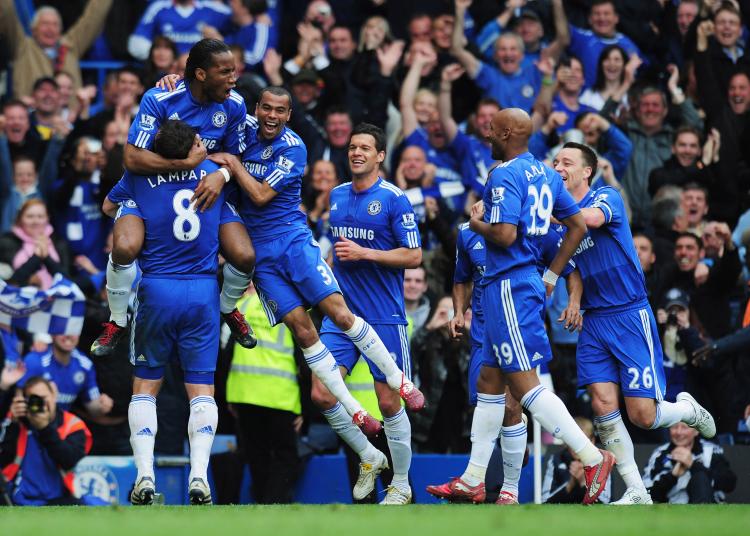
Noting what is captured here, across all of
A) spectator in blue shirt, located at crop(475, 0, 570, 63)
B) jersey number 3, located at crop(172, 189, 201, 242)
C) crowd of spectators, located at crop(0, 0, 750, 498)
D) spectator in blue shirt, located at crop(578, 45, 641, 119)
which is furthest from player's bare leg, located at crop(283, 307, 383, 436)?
spectator in blue shirt, located at crop(475, 0, 570, 63)

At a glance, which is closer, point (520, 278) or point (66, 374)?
point (520, 278)

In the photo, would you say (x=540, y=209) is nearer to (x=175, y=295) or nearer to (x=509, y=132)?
(x=509, y=132)

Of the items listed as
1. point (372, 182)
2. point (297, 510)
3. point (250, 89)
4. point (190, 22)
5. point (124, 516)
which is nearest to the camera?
point (124, 516)

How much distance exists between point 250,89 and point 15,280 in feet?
11.4

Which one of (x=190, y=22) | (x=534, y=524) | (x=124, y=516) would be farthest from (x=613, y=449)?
(x=190, y=22)

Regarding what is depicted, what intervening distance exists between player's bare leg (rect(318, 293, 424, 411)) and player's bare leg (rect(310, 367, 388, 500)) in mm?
479

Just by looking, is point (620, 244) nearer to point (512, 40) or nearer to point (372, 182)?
point (372, 182)

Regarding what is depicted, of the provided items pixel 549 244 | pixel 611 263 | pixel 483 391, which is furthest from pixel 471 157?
pixel 483 391

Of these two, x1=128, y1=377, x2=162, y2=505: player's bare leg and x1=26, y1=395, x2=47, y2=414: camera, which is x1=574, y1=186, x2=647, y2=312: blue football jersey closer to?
x1=128, y1=377, x2=162, y2=505: player's bare leg

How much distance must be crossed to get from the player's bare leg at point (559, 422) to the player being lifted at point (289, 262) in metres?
0.99

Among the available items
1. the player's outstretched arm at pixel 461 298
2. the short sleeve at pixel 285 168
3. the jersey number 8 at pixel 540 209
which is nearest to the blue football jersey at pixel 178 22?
the short sleeve at pixel 285 168

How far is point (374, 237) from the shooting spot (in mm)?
11203

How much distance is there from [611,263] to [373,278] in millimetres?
1886

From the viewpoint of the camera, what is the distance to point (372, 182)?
1130cm
